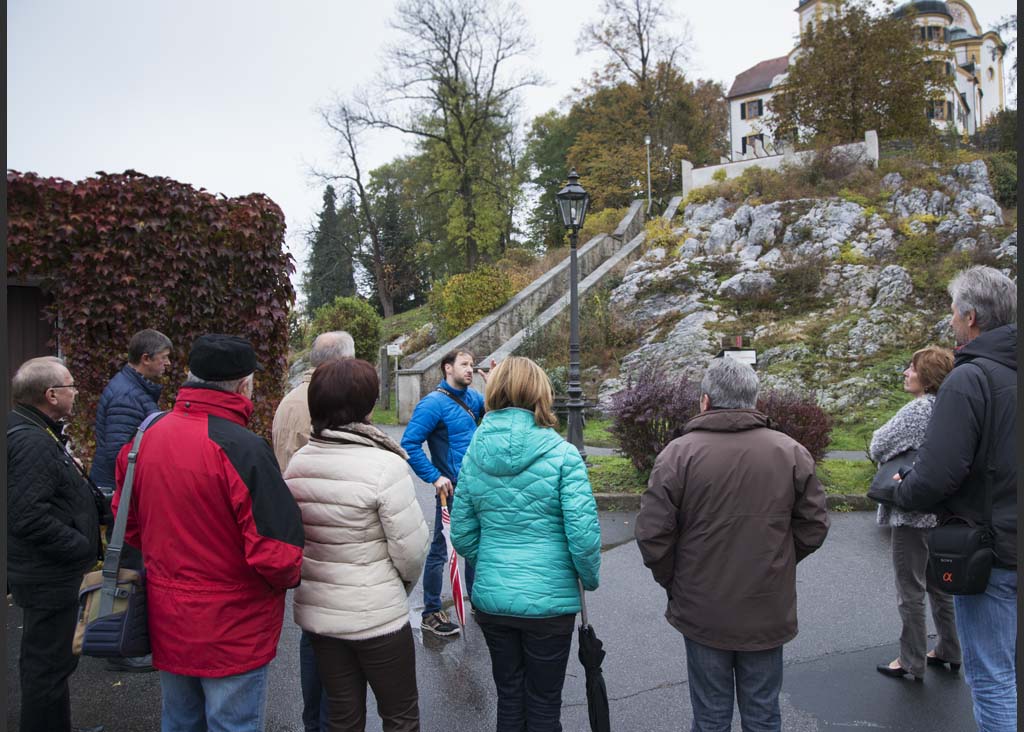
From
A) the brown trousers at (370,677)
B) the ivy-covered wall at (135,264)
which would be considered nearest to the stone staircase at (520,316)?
the ivy-covered wall at (135,264)

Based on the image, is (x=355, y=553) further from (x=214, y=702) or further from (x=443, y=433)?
(x=443, y=433)

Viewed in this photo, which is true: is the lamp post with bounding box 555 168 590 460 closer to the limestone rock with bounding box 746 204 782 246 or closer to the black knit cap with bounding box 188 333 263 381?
the black knit cap with bounding box 188 333 263 381

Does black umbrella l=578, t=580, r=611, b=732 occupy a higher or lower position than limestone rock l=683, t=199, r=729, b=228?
lower

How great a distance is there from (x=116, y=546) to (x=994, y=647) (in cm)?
363

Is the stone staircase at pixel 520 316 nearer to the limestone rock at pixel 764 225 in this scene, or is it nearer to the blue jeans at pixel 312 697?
the limestone rock at pixel 764 225

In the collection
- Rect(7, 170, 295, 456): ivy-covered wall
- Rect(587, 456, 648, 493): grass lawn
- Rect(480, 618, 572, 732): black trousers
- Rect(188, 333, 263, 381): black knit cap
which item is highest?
Rect(7, 170, 295, 456): ivy-covered wall

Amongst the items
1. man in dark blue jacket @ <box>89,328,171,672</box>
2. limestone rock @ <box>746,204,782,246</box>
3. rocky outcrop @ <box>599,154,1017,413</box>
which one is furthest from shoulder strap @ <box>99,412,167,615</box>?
limestone rock @ <box>746,204,782,246</box>

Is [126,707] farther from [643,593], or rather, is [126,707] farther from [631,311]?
[631,311]

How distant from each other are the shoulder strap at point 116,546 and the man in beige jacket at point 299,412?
4.84ft

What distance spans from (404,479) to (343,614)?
23.6 inches

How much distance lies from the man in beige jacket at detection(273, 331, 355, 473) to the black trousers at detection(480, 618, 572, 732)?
6.08 ft

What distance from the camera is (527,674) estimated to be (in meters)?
3.09

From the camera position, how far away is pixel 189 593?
8.77ft

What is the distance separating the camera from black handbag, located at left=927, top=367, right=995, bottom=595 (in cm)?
282
